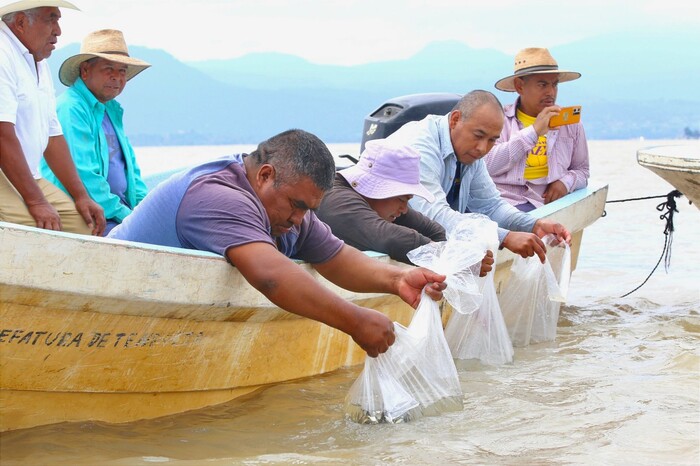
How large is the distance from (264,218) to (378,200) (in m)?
1.22

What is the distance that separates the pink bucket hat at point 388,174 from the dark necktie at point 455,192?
3.17 ft

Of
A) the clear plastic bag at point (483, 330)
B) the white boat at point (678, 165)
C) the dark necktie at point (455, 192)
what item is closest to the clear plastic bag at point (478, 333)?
the clear plastic bag at point (483, 330)

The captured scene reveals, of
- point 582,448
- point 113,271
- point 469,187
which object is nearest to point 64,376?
point 113,271

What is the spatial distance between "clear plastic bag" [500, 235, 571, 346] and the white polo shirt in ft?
8.62

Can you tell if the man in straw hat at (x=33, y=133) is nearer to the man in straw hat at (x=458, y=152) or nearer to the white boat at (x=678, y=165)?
the man in straw hat at (x=458, y=152)

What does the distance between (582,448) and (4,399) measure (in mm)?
2182

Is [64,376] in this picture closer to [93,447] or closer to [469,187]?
[93,447]

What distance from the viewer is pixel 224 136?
15850 cm

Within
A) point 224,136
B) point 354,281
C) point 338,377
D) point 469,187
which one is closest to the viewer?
point 354,281

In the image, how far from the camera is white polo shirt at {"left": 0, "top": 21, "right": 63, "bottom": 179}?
4625 mm

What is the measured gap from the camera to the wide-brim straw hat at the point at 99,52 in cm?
572

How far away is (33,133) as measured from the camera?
489 cm

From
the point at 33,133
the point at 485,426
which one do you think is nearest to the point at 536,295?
the point at 485,426

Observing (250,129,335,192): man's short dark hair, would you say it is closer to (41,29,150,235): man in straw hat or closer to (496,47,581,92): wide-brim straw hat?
(41,29,150,235): man in straw hat
